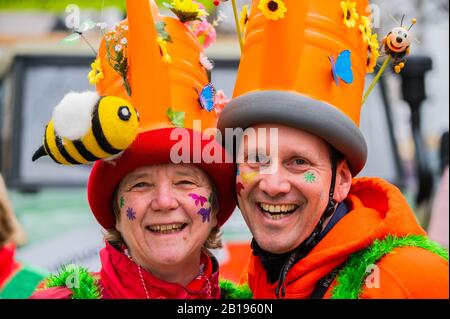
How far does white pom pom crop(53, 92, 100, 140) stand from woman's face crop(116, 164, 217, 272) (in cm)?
38

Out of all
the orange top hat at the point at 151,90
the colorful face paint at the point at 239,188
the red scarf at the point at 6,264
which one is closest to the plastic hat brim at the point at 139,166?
the orange top hat at the point at 151,90

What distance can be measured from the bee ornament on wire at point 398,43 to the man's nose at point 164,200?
93 centimetres

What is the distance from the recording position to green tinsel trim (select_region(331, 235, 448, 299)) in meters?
2.50

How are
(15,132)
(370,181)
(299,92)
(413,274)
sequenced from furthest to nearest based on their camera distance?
1. (15,132)
2. (370,181)
3. (299,92)
4. (413,274)

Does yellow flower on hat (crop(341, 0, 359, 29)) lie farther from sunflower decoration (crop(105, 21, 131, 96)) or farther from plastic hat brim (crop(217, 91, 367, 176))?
sunflower decoration (crop(105, 21, 131, 96))

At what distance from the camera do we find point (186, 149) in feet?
9.07

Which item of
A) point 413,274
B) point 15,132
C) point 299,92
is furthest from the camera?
point 15,132

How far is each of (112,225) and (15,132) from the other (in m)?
2.29

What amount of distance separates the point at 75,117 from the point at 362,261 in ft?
3.37

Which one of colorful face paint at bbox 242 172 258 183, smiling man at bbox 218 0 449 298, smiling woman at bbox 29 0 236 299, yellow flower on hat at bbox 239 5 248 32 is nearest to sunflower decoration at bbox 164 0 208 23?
smiling woman at bbox 29 0 236 299

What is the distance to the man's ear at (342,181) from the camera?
9.09 ft
